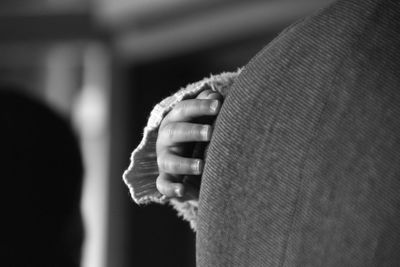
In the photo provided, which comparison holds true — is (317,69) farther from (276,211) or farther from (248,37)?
(248,37)

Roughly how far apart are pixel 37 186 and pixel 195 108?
0.82 feet

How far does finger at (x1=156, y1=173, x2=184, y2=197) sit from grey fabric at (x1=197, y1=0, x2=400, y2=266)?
4 centimetres

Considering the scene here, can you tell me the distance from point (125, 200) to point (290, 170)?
8.93ft

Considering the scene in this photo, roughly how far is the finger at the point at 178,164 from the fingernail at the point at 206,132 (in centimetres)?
2

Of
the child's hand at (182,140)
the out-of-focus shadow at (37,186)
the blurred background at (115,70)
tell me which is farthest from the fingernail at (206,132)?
the blurred background at (115,70)

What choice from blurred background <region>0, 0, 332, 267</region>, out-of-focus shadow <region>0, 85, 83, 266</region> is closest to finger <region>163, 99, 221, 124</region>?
out-of-focus shadow <region>0, 85, 83, 266</region>

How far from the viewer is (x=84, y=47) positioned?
319cm

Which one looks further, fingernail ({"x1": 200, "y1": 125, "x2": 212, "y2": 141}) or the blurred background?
the blurred background

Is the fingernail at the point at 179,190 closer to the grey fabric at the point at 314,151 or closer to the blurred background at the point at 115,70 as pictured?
the grey fabric at the point at 314,151

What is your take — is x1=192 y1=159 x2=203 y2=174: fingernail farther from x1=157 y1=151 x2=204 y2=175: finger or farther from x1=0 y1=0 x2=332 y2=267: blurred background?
x1=0 y1=0 x2=332 y2=267: blurred background

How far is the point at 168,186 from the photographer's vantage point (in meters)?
0.52

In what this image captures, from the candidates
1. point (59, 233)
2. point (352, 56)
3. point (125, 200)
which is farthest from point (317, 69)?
point (125, 200)

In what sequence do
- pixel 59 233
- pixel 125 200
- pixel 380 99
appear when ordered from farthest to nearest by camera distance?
pixel 125 200, pixel 59 233, pixel 380 99

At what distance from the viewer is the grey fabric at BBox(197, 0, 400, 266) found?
43cm
